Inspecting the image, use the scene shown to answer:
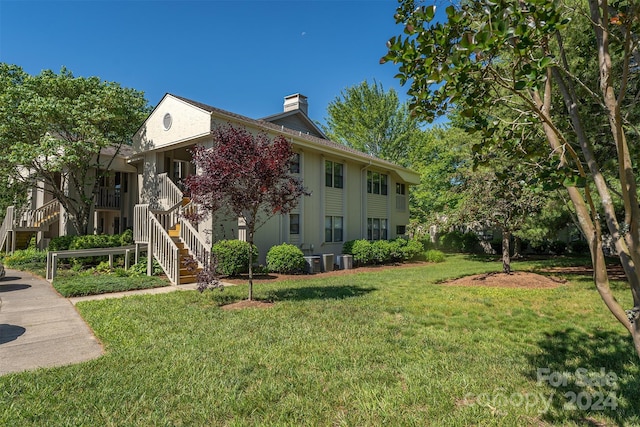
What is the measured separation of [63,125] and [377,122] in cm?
2422

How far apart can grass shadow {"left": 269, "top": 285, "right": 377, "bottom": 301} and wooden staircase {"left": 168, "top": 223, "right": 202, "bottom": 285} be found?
2.30 m

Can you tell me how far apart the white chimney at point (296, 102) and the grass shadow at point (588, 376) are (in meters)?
20.0

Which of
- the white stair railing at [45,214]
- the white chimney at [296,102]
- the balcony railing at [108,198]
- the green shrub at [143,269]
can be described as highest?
the white chimney at [296,102]

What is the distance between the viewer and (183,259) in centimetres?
1136

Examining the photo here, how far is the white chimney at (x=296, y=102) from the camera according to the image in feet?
74.7

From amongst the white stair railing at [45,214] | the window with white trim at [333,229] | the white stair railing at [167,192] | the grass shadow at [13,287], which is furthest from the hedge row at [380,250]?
the white stair railing at [45,214]

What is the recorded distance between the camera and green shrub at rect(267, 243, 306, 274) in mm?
12984

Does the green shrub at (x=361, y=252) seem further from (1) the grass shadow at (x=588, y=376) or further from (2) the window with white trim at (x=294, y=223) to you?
(1) the grass shadow at (x=588, y=376)

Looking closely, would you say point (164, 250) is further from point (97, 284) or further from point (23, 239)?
point (23, 239)

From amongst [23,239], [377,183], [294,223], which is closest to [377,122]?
[377,183]

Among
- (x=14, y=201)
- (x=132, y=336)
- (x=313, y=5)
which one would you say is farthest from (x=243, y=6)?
(x=14, y=201)

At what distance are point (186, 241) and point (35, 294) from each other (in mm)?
4135

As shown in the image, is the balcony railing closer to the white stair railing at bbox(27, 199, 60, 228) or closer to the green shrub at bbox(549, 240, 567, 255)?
the white stair railing at bbox(27, 199, 60, 228)

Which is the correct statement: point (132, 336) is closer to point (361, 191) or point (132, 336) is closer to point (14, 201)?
point (361, 191)
